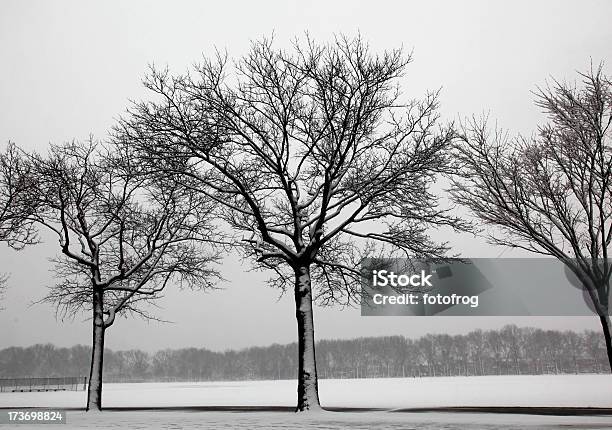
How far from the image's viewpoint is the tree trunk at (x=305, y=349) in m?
20.4

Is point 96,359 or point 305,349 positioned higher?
point 305,349

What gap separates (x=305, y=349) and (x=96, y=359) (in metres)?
10.0

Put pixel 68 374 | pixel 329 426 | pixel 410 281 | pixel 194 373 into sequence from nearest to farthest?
pixel 329 426
pixel 410 281
pixel 68 374
pixel 194 373

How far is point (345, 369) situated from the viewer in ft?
461

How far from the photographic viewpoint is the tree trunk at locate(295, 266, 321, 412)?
66.8ft

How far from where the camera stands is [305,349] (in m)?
20.6

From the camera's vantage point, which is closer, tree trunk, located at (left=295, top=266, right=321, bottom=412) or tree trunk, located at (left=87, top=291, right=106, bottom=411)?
tree trunk, located at (left=295, top=266, right=321, bottom=412)

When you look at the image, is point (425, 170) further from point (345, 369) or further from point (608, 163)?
point (345, 369)

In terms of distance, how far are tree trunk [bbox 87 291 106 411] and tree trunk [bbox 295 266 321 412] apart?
30.8 ft

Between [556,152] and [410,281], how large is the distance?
7218mm

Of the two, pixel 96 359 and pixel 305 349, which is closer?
pixel 305 349

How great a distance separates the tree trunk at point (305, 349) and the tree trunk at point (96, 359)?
9.39m

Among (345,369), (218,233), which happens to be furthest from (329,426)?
(345,369)

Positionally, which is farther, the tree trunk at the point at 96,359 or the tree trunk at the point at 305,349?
the tree trunk at the point at 96,359
